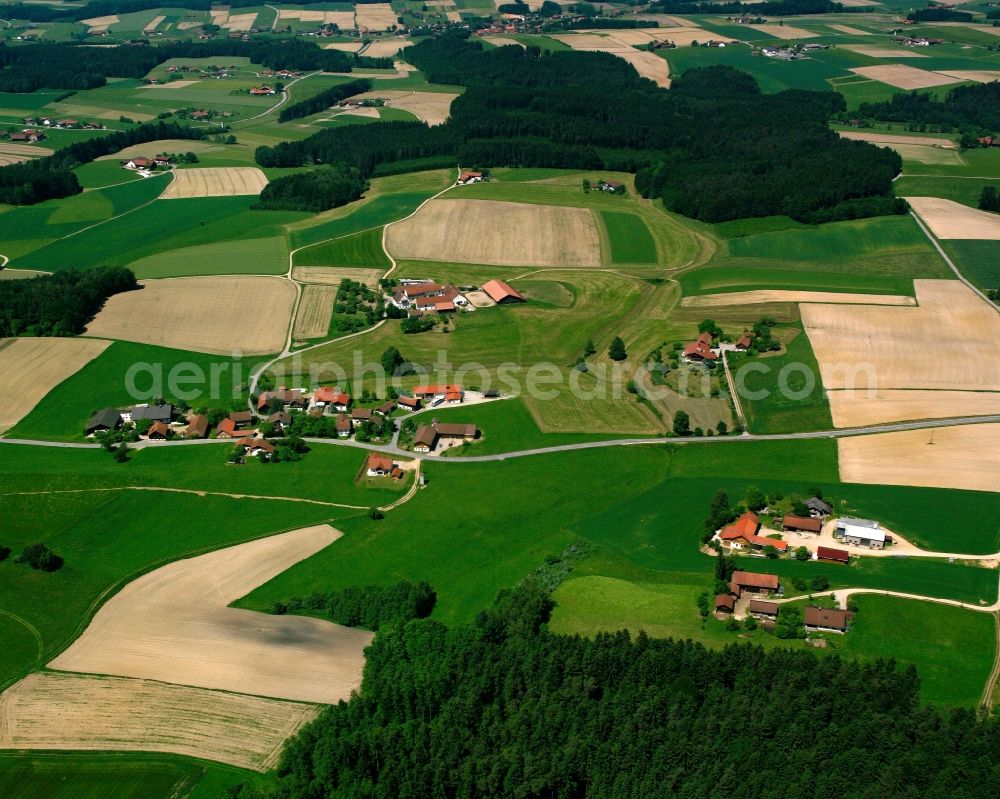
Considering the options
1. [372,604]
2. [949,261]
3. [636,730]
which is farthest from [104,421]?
[949,261]

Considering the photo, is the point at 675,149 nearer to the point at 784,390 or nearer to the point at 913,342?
the point at 913,342

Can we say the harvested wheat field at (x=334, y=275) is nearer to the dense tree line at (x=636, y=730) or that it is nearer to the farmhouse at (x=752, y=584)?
the farmhouse at (x=752, y=584)

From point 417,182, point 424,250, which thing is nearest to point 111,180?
point 417,182

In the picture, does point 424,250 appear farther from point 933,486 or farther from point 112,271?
point 933,486

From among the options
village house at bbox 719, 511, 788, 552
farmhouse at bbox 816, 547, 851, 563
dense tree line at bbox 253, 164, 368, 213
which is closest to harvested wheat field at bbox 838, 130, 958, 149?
dense tree line at bbox 253, 164, 368, 213

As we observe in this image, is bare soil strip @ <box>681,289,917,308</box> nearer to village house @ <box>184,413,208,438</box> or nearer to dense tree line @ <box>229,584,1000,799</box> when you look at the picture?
village house @ <box>184,413,208,438</box>

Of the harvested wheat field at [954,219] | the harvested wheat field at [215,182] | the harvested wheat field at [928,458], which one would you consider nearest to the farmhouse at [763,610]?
the harvested wheat field at [928,458]
